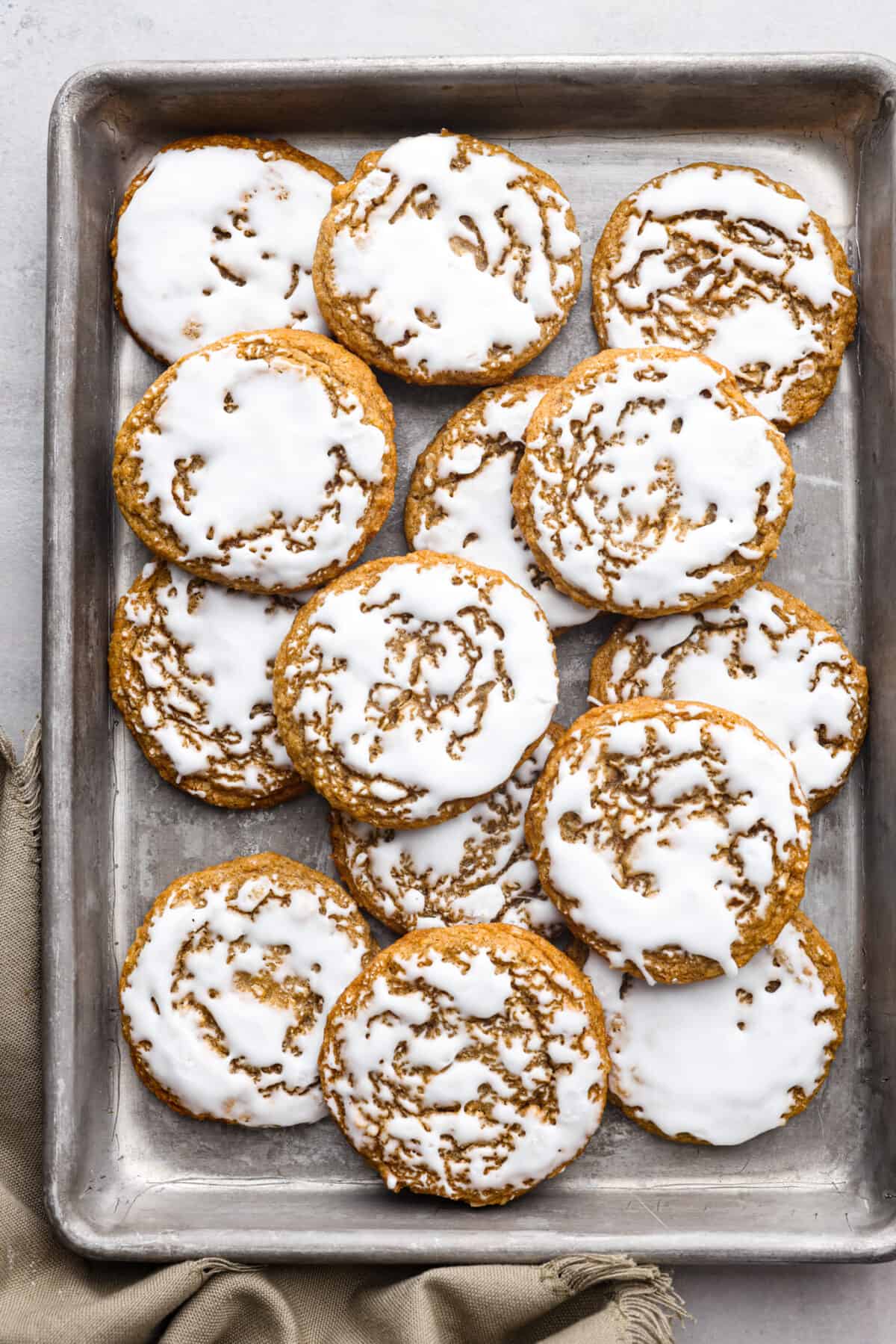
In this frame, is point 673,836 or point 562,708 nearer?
point 673,836

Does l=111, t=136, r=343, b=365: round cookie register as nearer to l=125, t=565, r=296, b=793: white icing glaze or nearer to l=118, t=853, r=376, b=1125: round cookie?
l=125, t=565, r=296, b=793: white icing glaze

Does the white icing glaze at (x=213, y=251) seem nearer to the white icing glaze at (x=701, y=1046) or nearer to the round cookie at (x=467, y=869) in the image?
the round cookie at (x=467, y=869)

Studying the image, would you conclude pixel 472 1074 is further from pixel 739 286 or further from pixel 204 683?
pixel 739 286

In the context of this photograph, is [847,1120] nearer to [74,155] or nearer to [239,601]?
[239,601]

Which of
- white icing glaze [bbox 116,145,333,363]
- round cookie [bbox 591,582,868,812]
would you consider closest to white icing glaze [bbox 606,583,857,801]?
round cookie [bbox 591,582,868,812]

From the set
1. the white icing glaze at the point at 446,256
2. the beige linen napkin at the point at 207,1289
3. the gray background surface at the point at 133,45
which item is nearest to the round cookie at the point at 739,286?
the white icing glaze at the point at 446,256

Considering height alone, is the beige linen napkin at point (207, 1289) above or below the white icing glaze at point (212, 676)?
below

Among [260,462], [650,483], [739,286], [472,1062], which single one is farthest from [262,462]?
[472,1062]
